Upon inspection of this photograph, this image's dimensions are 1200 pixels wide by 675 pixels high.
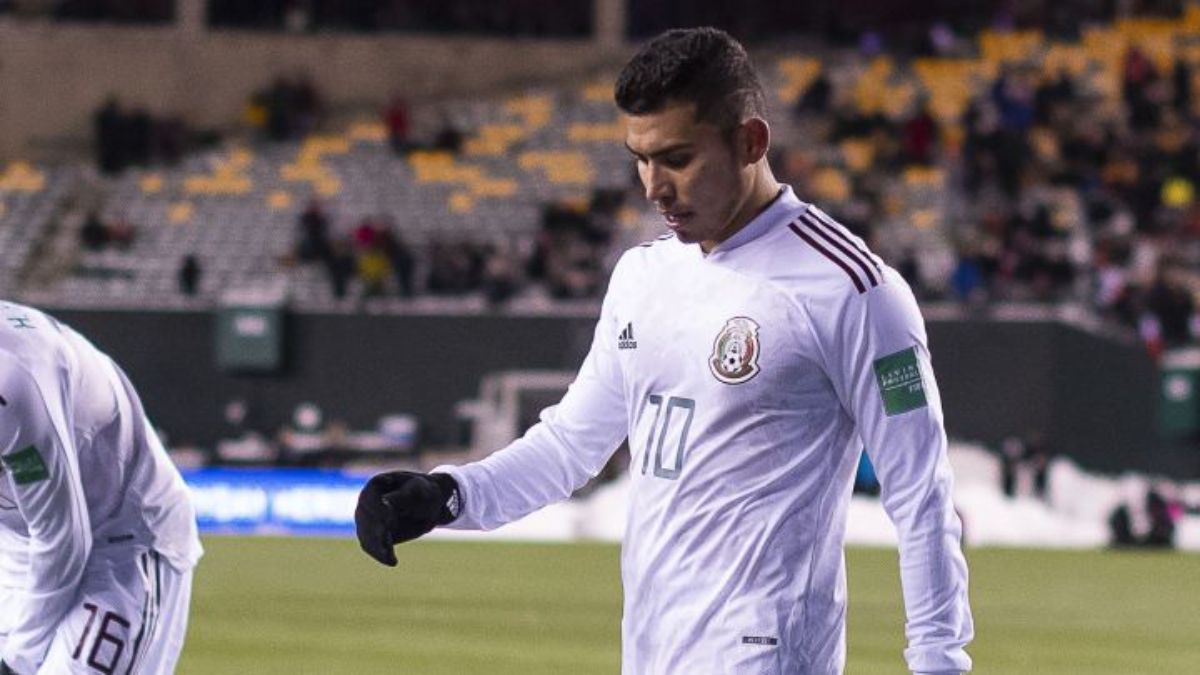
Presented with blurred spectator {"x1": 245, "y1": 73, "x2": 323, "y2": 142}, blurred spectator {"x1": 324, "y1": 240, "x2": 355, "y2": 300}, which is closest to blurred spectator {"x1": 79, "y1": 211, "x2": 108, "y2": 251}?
blurred spectator {"x1": 324, "y1": 240, "x2": 355, "y2": 300}

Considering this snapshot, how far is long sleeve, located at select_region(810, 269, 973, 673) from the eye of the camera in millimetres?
3912

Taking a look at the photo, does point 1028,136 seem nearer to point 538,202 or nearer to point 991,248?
point 991,248

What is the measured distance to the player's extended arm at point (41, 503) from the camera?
4.90 meters

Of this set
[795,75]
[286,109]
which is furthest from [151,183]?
[795,75]

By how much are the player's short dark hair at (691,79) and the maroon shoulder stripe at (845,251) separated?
260 millimetres

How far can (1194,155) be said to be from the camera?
25.9 meters

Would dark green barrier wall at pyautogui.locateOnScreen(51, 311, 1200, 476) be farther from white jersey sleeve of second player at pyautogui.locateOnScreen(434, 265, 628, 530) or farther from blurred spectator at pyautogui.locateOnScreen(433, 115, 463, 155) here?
white jersey sleeve of second player at pyautogui.locateOnScreen(434, 265, 628, 530)

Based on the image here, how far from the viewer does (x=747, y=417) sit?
408 centimetres

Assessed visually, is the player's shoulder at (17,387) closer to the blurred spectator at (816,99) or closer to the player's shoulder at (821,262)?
the player's shoulder at (821,262)

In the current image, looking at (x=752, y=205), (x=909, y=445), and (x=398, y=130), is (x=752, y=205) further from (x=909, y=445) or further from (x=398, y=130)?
(x=398, y=130)

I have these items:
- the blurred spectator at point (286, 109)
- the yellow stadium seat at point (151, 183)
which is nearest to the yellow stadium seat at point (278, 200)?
the yellow stadium seat at point (151, 183)

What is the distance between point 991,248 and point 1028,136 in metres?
3.75

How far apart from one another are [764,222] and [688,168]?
Result: 23 cm

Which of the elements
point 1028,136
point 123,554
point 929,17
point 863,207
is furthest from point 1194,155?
point 123,554
